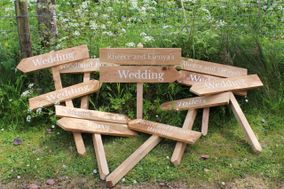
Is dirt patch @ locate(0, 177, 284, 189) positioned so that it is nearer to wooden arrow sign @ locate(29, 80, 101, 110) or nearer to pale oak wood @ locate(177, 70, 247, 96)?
wooden arrow sign @ locate(29, 80, 101, 110)

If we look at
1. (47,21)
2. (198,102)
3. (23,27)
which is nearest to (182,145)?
(198,102)

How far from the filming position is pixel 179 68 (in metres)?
4.86

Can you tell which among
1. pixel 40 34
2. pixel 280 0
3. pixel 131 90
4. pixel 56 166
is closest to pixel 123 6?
pixel 40 34

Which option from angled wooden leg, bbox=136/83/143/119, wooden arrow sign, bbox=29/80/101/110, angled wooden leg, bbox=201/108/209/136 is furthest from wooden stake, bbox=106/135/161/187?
wooden arrow sign, bbox=29/80/101/110

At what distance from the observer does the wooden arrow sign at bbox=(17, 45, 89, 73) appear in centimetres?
477

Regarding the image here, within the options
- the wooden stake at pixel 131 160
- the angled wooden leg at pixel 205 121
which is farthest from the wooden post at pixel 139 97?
the angled wooden leg at pixel 205 121

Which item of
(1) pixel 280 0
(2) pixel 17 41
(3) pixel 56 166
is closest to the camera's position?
(3) pixel 56 166

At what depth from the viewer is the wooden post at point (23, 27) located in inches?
191

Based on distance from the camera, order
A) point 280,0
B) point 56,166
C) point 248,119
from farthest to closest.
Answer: point 280,0
point 248,119
point 56,166

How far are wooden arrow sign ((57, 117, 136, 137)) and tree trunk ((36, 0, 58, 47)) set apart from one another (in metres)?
1.28

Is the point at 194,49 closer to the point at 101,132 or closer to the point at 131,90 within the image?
the point at 131,90

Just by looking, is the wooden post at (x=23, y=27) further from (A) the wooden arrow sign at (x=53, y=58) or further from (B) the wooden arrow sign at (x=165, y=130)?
(B) the wooden arrow sign at (x=165, y=130)

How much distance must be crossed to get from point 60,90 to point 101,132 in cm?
77

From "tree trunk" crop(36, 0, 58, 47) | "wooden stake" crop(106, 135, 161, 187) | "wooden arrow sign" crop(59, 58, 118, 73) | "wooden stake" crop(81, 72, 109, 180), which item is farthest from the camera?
"tree trunk" crop(36, 0, 58, 47)
